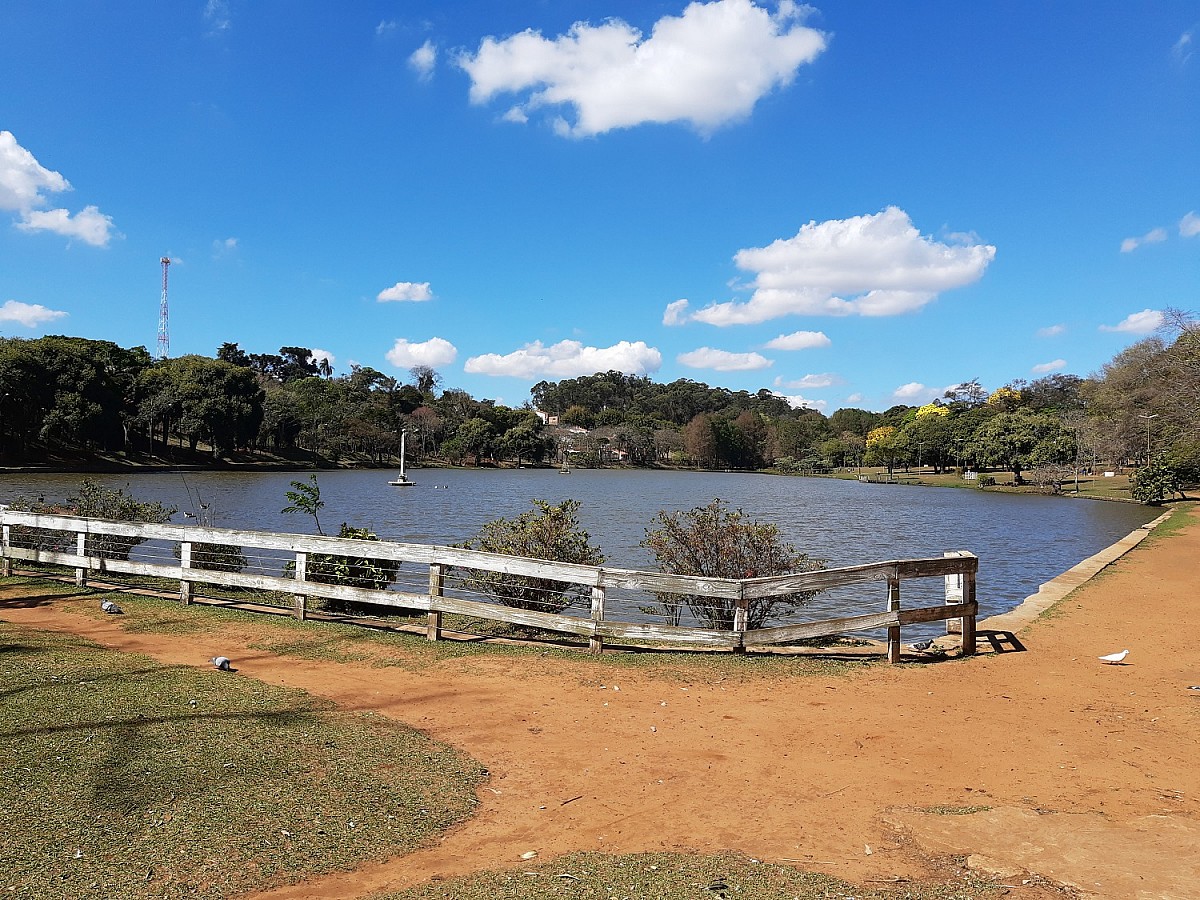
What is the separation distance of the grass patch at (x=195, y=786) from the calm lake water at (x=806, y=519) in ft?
25.4

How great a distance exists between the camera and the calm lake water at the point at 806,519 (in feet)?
81.7

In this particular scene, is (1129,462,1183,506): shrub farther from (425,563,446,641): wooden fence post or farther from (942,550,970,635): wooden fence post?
(425,563,446,641): wooden fence post

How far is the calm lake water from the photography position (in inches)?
980

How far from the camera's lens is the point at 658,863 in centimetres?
423

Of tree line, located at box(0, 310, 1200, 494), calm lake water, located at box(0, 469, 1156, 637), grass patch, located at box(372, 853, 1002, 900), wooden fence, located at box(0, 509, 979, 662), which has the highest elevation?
tree line, located at box(0, 310, 1200, 494)

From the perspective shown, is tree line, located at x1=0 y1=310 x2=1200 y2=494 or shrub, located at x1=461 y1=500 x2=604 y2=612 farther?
tree line, located at x1=0 y1=310 x2=1200 y2=494

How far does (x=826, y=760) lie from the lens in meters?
5.99

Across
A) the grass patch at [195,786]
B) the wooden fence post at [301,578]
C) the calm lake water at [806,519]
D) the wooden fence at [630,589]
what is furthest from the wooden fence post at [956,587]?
the wooden fence post at [301,578]

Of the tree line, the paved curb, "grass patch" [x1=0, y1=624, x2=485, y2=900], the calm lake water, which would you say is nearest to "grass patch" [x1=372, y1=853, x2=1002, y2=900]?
"grass patch" [x1=0, y1=624, x2=485, y2=900]

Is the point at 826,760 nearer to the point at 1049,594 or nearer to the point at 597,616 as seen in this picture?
the point at 597,616

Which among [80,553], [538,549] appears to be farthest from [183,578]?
[538,549]

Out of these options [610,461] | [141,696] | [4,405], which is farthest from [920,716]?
[610,461]

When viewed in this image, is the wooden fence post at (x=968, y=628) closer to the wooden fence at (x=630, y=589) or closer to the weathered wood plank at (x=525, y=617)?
the wooden fence at (x=630, y=589)

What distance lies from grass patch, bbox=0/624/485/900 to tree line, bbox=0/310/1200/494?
6222 cm
